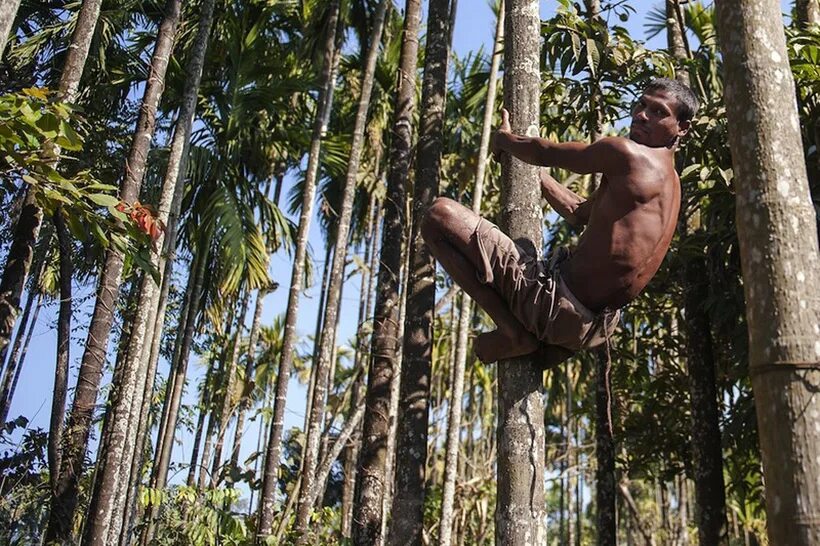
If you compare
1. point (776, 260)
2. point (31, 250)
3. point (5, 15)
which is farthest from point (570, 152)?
point (31, 250)

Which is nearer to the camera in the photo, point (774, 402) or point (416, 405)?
point (774, 402)

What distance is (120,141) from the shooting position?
10773 millimetres

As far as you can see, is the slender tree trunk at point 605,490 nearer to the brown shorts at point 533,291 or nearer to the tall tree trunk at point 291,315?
the brown shorts at point 533,291

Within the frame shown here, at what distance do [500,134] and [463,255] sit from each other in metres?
0.51

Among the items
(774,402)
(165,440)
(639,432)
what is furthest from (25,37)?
(774,402)

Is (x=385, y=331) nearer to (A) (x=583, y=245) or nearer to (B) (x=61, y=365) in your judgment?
(B) (x=61, y=365)

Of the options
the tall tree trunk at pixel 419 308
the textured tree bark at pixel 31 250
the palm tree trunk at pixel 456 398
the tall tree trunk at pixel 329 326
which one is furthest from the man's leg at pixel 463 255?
the palm tree trunk at pixel 456 398

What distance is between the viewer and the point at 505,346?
124 inches

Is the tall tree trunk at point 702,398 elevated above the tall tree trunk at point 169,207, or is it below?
below

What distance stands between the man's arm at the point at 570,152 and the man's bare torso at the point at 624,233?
5 cm

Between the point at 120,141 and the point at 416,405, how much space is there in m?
6.55

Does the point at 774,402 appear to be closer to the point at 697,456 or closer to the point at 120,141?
the point at 697,456

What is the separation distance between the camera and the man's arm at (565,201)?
3758 millimetres

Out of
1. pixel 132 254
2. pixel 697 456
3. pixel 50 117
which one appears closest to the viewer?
pixel 50 117
